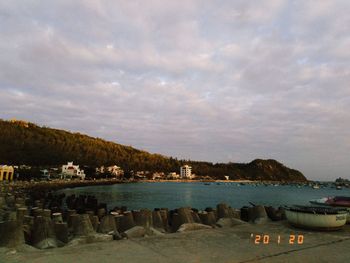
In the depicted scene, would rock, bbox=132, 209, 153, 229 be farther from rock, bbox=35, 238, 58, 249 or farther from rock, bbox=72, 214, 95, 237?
rock, bbox=35, 238, 58, 249

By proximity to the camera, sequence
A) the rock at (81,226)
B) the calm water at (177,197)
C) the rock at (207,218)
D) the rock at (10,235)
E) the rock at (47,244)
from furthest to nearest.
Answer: the calm water at (177,197) < the rock at (207,218) < the rock at (81,226) < the rock at (47,244) < the rock at (10,235)

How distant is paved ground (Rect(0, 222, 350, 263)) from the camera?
565 centimetres

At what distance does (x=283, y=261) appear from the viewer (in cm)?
560

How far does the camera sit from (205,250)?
6281 mm

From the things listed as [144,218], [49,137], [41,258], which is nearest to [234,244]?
[41,258]

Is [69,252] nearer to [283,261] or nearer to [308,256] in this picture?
[283,261]

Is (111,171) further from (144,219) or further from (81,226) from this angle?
(81,226)

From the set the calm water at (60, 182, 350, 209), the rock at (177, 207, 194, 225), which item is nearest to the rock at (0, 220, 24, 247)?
the rock at (177, 207, 194, 225)

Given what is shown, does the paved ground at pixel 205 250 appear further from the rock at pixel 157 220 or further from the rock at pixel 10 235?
the rock at pixel 157 220

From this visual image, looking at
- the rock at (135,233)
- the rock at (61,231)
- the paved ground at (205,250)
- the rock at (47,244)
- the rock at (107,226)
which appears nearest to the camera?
the paved ground at (205,250)

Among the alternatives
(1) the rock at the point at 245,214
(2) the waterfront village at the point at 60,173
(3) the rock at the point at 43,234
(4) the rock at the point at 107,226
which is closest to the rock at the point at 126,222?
(4) the rock at the point at 107,226

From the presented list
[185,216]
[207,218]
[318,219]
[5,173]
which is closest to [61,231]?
[185,216]

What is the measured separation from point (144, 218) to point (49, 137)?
180 metres

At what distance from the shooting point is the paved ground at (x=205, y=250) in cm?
565
